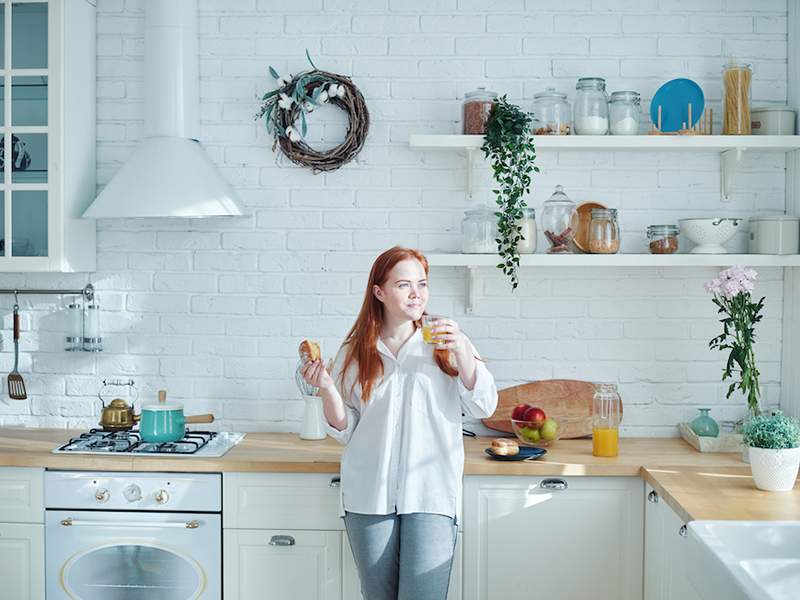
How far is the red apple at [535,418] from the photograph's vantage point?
3396 millimetres

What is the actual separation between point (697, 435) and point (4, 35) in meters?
2.86

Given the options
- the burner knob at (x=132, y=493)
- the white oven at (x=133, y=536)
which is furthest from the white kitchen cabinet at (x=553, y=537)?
the burner knob at (x=132, y=493)

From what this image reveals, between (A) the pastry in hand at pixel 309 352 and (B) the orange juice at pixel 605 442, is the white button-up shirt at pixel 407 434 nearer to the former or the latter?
(A) the pastry in hand at pixel 309 352

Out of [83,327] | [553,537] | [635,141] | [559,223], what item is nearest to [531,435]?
[553,537]

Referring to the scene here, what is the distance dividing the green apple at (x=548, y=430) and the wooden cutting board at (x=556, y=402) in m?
0.17

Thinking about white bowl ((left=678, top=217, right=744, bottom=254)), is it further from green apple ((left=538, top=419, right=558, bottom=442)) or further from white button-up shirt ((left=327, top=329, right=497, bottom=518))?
white button-up shirt ((left=327, top=329, right=497, bottom=518))

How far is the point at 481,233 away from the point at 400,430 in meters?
0.88

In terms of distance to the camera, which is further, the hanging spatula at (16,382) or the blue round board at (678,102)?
the hanging spatula at (16,382)

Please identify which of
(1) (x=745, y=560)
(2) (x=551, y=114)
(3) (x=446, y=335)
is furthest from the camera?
(2) (x=551, y=114)

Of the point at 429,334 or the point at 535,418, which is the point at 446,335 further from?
A: the point at 535,418

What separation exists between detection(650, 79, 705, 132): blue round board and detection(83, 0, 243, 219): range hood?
1.59 meters

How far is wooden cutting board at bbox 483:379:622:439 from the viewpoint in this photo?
3572 millimetres

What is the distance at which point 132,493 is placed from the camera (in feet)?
10.6

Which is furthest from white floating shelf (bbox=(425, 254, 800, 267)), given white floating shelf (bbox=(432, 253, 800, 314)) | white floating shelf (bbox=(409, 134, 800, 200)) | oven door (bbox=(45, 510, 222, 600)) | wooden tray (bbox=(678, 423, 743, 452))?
oven door (bbox=(45, 510, 222, 600))
